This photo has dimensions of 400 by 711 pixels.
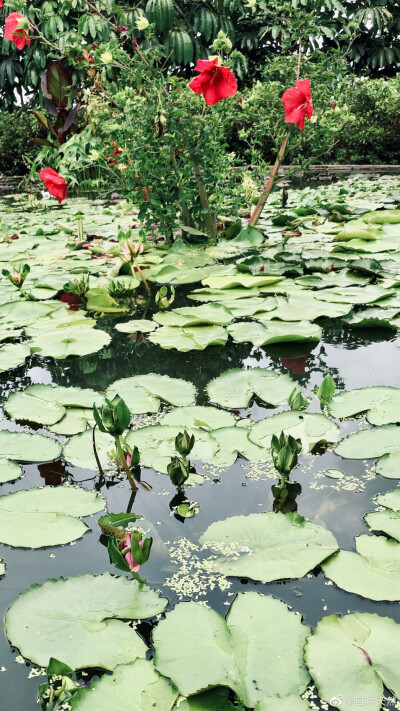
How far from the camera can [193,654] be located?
0.66 meters

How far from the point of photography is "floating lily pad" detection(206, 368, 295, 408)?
50.6 inches

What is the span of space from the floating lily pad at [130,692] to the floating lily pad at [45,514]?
276 millimetres

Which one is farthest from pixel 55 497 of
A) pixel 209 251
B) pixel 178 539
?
pixel 209 251

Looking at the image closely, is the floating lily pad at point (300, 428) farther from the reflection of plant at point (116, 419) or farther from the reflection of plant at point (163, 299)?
the reflection of plant at point (163, 299)

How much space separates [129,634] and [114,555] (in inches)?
3.6

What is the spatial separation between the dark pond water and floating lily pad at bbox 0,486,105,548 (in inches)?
0.6

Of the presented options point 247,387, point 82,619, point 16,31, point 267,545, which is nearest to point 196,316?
point 247,387

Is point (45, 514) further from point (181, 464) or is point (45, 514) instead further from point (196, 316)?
point (196, 316)

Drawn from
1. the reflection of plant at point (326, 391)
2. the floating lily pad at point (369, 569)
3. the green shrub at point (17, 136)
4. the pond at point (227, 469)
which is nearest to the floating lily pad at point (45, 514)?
the pond at point (227, 469)

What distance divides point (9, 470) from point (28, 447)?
0.25 ft

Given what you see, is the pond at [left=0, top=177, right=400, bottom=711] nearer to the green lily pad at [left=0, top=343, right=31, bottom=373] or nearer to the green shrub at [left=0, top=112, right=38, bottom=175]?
the green lily pad at [left=0, top=343, right=31, bottom=373]

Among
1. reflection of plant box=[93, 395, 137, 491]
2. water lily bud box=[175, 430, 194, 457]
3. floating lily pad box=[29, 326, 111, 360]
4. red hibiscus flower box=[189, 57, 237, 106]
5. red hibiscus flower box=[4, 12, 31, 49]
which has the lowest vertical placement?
floating lily pad box=[29, 326, 111, 360]

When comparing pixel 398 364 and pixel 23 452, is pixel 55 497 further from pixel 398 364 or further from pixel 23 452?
pixel 398 364

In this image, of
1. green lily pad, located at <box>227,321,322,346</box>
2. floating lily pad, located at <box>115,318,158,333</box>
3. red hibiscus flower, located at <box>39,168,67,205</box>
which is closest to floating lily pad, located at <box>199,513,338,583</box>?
green lily pad, located at <box>227,321,322,346</box>
